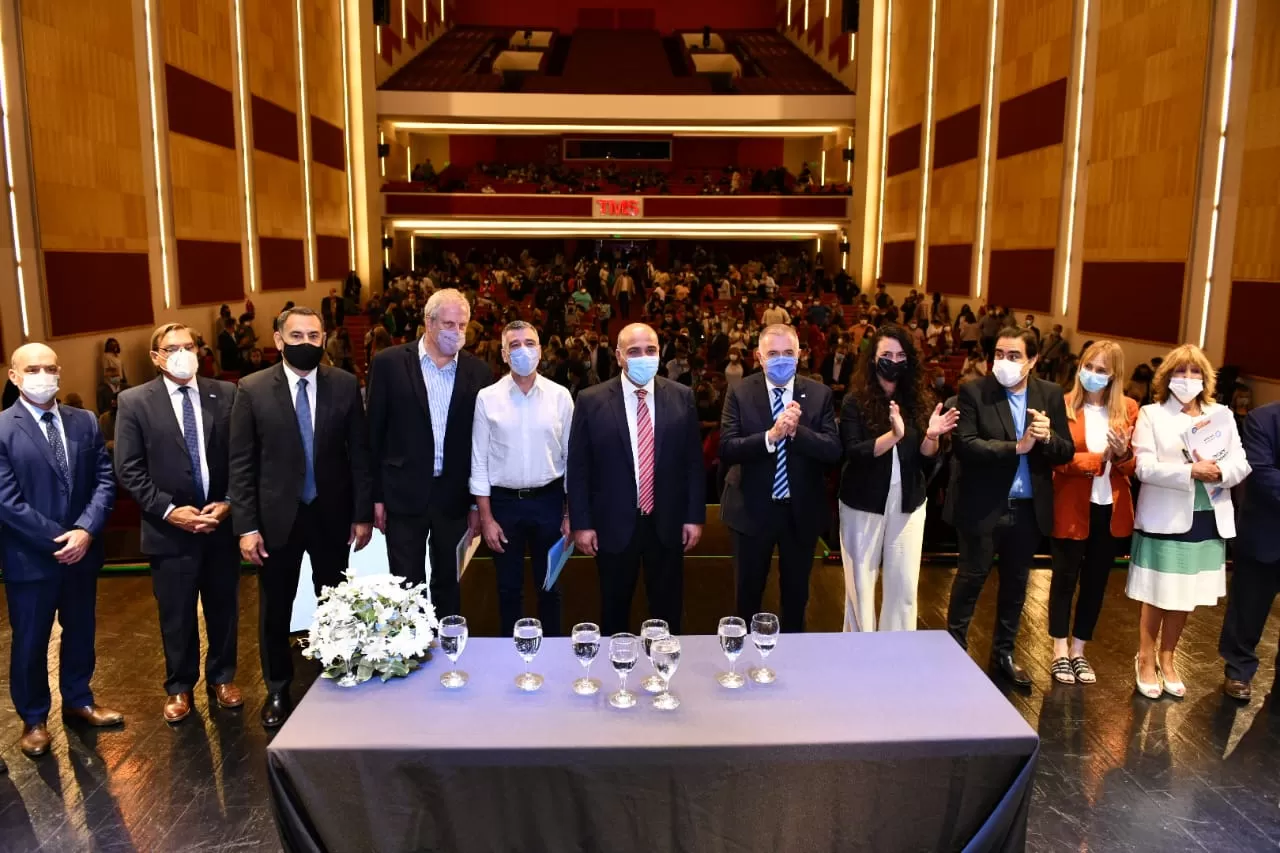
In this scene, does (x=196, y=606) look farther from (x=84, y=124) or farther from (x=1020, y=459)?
(x=84, y=124)

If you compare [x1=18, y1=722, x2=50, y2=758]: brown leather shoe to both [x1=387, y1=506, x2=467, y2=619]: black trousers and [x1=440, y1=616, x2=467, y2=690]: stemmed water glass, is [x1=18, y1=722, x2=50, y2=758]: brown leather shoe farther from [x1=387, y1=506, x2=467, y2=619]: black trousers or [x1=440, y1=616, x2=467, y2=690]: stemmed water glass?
[x1=440, y1=616, x2=467, y2=690]: stemmed water glass

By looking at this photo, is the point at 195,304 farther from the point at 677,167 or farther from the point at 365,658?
the point at 677,167

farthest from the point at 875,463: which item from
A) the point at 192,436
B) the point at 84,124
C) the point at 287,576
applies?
the point at 84,124

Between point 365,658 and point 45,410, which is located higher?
point 45,410

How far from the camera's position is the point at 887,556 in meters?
3.79

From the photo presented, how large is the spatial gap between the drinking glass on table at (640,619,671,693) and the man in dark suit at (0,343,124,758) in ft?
7.70

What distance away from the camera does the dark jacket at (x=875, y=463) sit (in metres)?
3.68

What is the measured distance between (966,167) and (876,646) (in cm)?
1489

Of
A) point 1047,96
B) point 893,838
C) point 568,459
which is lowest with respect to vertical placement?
point 893,838

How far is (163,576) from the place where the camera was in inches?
145

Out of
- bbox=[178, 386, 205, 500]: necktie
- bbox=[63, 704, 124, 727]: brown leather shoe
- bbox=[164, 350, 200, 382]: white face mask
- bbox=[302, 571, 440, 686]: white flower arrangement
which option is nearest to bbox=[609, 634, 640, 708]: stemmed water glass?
bbox=[302, 571, 440, 686]: white flower arrangement

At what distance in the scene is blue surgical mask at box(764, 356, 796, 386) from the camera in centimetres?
362

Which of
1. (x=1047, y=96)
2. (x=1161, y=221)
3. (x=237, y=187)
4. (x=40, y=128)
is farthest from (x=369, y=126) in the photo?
(x=1161, y=221)

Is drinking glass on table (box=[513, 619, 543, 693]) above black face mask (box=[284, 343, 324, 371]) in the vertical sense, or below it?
below
